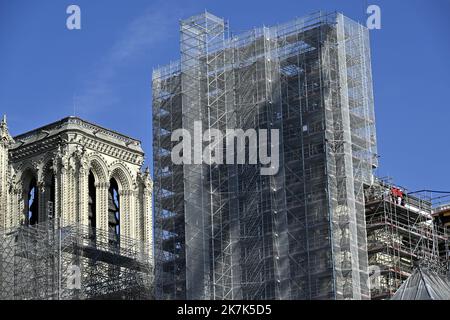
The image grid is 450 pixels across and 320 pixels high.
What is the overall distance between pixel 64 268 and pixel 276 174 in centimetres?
1473

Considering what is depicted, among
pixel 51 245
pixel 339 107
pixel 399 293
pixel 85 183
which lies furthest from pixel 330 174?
pixel 85 183

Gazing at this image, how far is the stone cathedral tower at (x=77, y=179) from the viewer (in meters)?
97.6

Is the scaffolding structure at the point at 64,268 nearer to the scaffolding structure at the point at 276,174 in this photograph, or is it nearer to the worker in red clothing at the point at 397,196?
the scaffolding structure at the point at 276,174

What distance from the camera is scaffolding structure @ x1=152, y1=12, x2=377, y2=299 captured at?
73.9 meters

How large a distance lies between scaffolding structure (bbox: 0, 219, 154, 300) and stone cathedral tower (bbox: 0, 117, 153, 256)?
22.6ft

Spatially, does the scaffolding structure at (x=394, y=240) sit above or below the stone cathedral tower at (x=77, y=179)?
below

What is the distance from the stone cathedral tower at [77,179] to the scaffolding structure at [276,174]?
1717 cm

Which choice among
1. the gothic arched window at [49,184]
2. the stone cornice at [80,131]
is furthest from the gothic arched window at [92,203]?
the stone cornice at [80,131]

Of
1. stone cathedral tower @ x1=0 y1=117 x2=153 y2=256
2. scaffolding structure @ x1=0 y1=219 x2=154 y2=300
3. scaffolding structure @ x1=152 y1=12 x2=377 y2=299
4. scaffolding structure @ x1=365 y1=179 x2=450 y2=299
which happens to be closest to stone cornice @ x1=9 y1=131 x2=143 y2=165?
stone cathedral tower @ x1=0 y1=117 x2=153 y2=256

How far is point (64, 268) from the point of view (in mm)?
84750

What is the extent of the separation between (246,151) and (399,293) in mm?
13858

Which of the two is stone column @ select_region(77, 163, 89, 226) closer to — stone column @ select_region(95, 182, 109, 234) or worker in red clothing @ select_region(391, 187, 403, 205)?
stone column @ select_region(95, 182, 109, 234)

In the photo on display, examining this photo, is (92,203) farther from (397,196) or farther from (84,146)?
(397,196)

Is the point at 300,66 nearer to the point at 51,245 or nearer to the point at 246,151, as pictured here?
the point at 246,151
